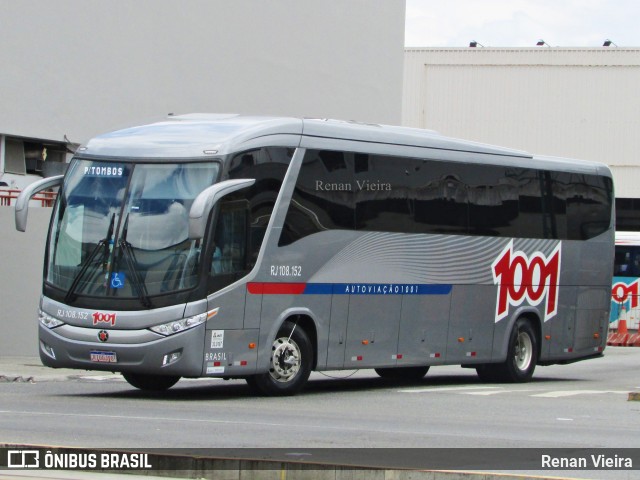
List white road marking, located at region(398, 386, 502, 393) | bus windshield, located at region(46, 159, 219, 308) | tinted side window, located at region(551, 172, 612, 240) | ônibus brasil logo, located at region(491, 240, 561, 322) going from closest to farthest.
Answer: bus windshield, located at region(46, 159, 219, 308) < white road marking, located at region(398, 386, 502, 393) < ônibus brasil logo, located at region(491, 240, 561, 322) < tinted side window, located at region(551, 172, 612, 240)

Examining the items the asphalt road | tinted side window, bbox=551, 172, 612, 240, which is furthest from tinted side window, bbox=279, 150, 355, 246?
tinted side window, bbox=551, 172, 612, 240

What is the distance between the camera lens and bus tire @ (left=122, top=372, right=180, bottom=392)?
18.3 meters

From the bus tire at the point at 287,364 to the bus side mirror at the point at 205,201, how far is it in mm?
2198

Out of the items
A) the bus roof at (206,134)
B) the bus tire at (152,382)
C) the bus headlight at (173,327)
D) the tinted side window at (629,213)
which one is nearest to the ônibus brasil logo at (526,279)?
the bus roof at (206,134)

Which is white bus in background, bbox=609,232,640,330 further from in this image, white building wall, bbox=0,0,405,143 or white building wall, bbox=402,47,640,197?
white building wall, bbox=402,47,640,197

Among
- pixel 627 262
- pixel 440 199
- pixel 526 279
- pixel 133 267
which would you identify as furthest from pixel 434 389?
pixel 627 262

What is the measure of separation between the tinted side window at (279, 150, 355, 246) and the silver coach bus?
2 centimetres

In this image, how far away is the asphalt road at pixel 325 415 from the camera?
40.0 feet

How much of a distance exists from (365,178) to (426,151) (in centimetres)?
166

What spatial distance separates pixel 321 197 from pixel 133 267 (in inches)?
118

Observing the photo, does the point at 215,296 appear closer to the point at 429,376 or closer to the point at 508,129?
the point at 429,376

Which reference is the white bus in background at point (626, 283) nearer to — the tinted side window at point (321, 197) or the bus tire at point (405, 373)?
the bus tire at point (405, 373)

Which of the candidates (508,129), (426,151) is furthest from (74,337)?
(508,129)

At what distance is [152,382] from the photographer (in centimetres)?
1844
